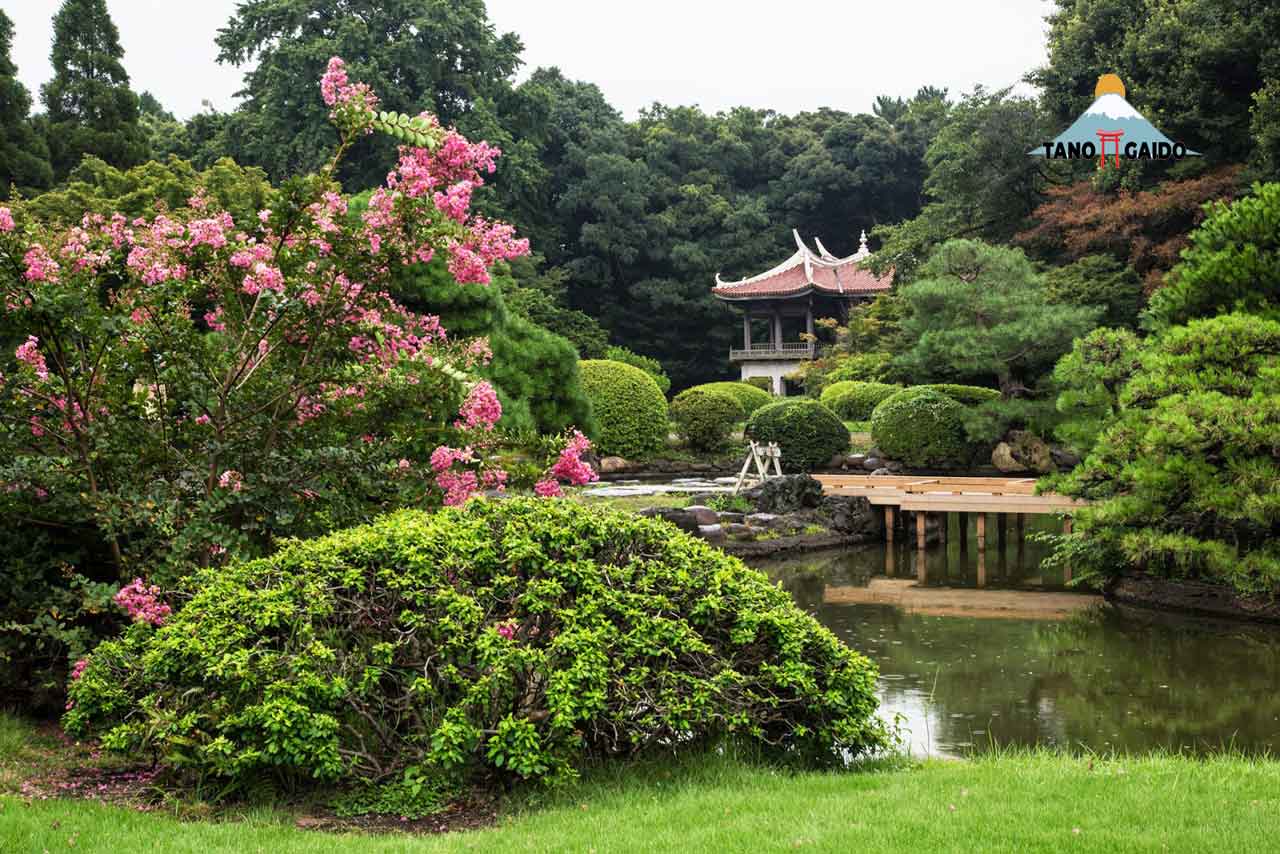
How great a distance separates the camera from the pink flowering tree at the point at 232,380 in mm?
4660

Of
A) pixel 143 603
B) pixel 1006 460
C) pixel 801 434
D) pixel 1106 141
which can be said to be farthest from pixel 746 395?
pixel 143 603

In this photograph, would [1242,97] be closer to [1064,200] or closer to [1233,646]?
[1064,200]

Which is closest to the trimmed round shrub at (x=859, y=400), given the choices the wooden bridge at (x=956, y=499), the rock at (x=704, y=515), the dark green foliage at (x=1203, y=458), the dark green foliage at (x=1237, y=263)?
the wooden bridge at (x=956, y=499)

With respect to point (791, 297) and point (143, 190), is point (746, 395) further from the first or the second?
point (143, 190)

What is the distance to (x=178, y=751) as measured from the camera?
379cm

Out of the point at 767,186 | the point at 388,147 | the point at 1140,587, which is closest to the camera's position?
the point at 1140,587

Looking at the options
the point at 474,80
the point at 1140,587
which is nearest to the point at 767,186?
the point at 474,80

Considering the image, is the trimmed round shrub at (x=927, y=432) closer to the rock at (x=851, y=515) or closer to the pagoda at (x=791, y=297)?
the rock at (x=851, y=515)

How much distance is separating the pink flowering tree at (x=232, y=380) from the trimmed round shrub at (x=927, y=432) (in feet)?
44.6

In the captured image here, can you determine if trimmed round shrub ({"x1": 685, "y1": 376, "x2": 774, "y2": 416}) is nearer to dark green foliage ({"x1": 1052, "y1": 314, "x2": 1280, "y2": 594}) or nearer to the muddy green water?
the muddy green water

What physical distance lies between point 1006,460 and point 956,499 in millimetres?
5560

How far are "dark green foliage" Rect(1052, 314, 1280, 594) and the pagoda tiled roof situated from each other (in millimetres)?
24106

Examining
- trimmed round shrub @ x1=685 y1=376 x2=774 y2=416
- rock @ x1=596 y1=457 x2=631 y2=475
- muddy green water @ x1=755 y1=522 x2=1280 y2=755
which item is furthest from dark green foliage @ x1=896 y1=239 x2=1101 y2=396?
muddy green water @ x1=755 y1=522 x2=1280 y2=755

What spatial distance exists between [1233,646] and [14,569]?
7452 mm
